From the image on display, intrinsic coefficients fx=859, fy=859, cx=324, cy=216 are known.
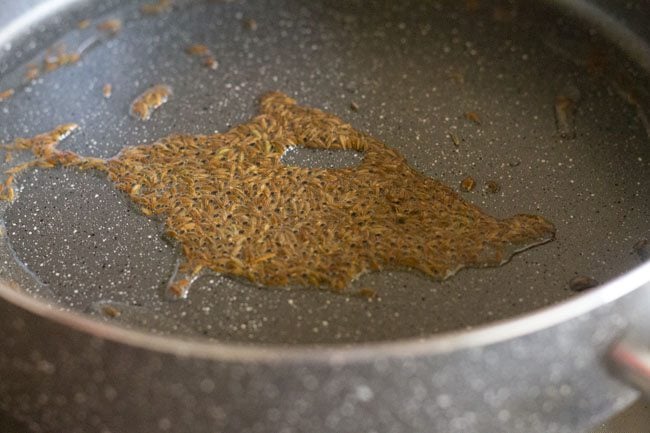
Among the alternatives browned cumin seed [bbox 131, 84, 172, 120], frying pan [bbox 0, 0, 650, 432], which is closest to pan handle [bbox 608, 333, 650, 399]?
frying pan [bbox 0, 0, 650, 432]

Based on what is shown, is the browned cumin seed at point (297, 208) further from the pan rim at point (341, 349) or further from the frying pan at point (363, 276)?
the pan rim at point (341, 349)

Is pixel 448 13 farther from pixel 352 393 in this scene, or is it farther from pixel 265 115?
pixel 352 393

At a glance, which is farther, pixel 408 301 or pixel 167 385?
pixel 408 301

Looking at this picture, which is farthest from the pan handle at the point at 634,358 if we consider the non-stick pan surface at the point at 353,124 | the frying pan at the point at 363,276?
the non-stick pan surface at the point at 353,124

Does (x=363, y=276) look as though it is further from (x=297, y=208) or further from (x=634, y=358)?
(x=634, y=358)

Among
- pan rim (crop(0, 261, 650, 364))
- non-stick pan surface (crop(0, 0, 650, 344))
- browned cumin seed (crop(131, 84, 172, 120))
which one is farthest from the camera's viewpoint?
browned cumin seed (crop(131, 84, 172, 120))

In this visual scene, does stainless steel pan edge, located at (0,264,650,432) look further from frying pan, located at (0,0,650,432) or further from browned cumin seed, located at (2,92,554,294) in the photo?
browned cumin seed, located at (2,92,554,294)

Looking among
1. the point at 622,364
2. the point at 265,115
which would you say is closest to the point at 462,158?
the point at 265,115
